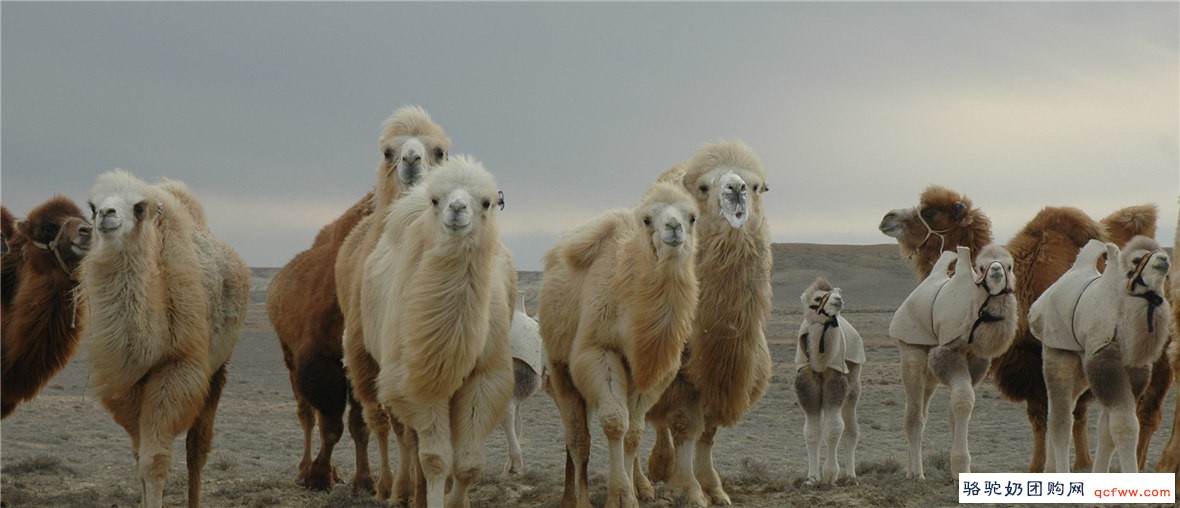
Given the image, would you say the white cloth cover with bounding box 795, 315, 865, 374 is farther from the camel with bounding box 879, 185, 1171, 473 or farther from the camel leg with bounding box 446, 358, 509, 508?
the camel leg with bounding box 446, 358, 509, 508

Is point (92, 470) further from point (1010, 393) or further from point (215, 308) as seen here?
point (1010, 393)

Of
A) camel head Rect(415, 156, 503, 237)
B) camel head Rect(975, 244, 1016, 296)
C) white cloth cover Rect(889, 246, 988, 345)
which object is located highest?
camel head Rect(415, 156, 503, 237)

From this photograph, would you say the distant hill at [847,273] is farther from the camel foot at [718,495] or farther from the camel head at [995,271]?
the camel foot at [718,495]

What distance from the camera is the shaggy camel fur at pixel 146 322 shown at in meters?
8.62

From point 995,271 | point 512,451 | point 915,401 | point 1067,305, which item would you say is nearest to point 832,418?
point 915,401

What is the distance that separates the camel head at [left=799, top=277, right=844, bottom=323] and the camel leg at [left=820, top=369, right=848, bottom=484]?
0.53 meters

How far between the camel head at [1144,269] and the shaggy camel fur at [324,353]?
6245 mm

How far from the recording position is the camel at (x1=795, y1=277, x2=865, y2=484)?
11.0 meters

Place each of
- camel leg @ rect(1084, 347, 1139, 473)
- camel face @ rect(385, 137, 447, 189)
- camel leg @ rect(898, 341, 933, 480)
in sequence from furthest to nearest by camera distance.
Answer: camel leg @ rect(898, 341, 933, 480) → camel face @ rect(385, 137, 447, 189) → camel leg @ rect(1084, 347, 1139, 473)

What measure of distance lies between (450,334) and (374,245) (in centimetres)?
201

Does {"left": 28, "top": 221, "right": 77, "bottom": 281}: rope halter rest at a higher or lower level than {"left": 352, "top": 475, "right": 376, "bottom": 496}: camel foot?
higher

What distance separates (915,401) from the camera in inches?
418

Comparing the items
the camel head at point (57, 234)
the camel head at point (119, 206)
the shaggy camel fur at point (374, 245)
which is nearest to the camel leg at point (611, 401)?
the shaggy camel fur at point (374, 245)

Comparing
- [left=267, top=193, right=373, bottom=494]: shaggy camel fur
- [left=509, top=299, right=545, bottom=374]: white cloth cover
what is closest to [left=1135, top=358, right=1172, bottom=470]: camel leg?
[left=509, top=299, right=545, bottom=374]: white cloth cover
